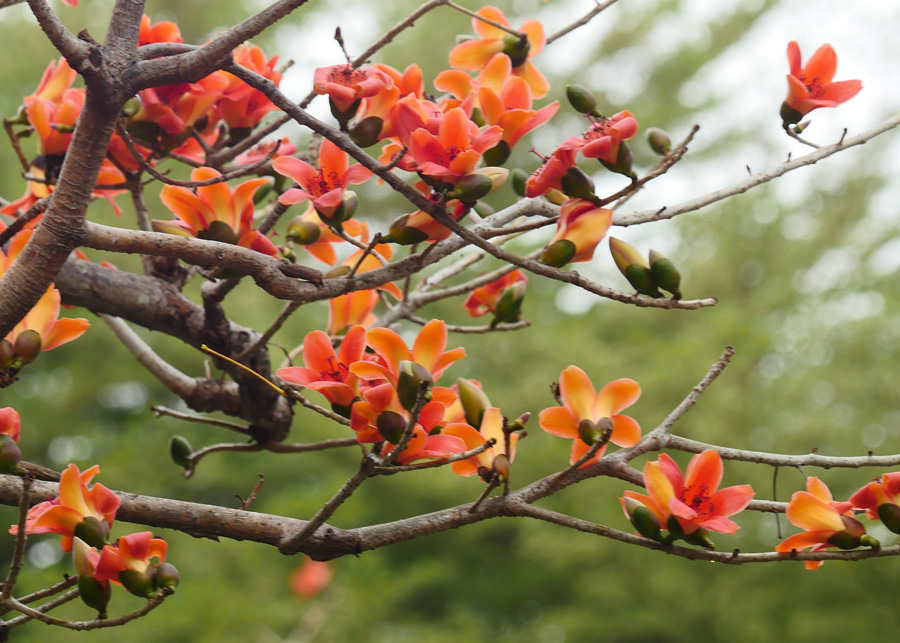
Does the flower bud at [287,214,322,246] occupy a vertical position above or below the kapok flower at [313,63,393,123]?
below

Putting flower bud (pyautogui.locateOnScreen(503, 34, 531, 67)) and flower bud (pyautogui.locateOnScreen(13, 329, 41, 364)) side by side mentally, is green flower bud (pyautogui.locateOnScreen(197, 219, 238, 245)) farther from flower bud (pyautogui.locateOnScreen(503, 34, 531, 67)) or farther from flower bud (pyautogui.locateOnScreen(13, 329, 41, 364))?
flower bud (pyautogui.locateOnScreen(503, 34, 531, 67))

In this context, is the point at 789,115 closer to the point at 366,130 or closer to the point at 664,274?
the point at 664,274

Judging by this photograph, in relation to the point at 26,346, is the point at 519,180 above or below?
above

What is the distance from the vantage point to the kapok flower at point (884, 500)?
58cm

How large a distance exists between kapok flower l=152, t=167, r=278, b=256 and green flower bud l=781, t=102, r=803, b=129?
468 millimetres

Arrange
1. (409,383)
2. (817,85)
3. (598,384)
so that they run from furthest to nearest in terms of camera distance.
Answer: (598,384) → (817,85) → (409,383)

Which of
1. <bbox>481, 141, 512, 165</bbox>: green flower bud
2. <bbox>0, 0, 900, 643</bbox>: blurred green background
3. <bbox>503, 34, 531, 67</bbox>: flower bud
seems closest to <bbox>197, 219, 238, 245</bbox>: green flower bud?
<bbox>481, 141, 512, 165</bbox>: green flower bud

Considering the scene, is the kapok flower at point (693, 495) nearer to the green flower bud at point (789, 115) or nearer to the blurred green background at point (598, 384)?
the green flower bud at point (789, 115)

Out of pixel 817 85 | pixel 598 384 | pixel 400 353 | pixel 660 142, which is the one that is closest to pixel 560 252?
pixel 400 353

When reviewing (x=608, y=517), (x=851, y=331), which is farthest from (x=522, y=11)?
(x=608, y=517)

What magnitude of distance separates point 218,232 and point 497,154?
237 millimetres

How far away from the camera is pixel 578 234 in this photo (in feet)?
1.83

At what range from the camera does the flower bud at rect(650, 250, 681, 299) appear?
0.56m

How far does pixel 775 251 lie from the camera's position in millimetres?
4516
